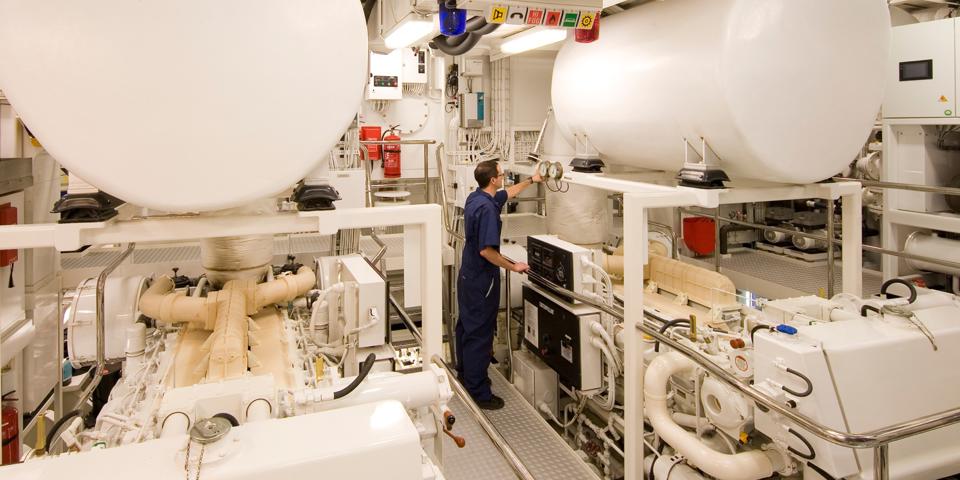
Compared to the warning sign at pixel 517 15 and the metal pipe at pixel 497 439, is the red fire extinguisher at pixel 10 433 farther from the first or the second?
the warning sign at pixel 517 15

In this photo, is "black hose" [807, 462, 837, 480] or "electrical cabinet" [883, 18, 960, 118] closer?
"black hose" [807, 462, 837, 480]

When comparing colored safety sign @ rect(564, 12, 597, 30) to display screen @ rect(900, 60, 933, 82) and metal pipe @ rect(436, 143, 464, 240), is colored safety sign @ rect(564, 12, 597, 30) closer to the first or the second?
metal pipe @ rect(436, 143, 464, 240)

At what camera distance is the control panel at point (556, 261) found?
3.98 metres

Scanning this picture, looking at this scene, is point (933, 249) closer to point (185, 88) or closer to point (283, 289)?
point (283, 289)

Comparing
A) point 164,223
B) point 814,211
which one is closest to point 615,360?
point 164,223

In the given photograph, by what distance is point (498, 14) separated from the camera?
2914 mm

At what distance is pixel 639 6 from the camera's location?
3.64 meters

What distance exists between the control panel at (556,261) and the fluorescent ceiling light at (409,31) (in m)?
1.61

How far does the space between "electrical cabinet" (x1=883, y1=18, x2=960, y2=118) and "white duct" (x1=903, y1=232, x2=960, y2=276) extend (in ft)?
2.74

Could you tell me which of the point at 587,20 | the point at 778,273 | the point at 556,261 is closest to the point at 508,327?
the point at 556,261

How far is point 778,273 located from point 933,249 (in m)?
1.68

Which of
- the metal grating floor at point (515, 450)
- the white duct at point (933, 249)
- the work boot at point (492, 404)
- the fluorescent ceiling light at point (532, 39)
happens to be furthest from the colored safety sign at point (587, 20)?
the white duct at point (933, 249)

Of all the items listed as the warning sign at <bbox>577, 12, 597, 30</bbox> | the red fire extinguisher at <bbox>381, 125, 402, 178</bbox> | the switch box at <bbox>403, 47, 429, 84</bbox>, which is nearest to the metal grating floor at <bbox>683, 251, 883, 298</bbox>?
the red fire extinguisher at <bbox>381, 125, 402, 178</bbox>

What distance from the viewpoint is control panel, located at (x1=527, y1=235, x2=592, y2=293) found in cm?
398
